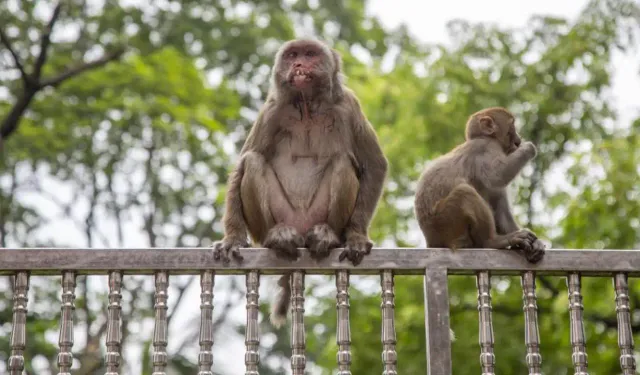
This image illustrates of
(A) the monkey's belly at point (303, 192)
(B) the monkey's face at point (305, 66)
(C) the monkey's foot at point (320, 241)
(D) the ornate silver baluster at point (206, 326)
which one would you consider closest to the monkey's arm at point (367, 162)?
(A) the monkey's belly at point (303, 192)

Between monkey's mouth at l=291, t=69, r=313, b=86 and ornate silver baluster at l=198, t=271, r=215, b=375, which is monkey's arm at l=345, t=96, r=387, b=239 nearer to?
monkey's mouth at l=291, t=69, r=313, b=86

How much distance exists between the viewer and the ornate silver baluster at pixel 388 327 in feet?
19.5

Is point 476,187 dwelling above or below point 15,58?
below

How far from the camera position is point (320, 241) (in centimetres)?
637

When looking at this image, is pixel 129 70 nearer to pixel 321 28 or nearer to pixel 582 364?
pixel 321 28

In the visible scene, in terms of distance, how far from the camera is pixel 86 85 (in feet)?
56.2

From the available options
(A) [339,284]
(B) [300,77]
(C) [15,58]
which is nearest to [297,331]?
(A) [339,284]

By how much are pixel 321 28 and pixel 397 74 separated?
4.17m

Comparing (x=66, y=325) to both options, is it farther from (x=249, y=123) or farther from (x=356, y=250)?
(x=249, y=123)

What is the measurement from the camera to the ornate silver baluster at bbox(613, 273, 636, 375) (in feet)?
19.9

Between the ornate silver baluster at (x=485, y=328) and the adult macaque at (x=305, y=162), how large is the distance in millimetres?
934

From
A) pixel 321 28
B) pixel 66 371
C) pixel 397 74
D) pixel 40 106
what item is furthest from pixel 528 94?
pixel 66 371

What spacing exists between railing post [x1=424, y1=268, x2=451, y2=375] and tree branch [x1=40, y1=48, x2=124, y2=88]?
1080cm

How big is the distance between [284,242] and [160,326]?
3.18 feet
